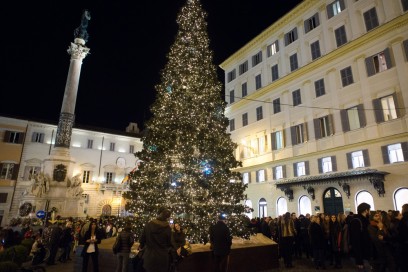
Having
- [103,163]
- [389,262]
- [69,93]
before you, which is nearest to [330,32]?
[389,262]

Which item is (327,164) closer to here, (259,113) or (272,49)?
(259,113)

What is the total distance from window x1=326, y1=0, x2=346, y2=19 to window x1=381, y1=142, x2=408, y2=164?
13556 mm

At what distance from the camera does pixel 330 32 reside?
81.8 feet

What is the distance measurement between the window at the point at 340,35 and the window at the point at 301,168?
11327 mm

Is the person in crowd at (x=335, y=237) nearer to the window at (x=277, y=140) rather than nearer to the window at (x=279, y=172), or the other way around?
the window at (x=279, y=172)

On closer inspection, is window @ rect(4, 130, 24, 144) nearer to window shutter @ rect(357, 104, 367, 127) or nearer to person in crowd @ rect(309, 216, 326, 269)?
person in crowd @ rect(309, 216, 326, 269)

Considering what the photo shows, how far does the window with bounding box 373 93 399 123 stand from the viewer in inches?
749

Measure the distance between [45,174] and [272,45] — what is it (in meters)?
29.1

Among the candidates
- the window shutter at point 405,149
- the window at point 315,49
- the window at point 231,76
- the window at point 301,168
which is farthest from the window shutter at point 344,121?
the window at point 231,76

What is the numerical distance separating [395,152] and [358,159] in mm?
2595

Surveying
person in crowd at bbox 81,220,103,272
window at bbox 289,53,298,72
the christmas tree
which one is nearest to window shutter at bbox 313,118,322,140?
window at bbox 289,53,298,72

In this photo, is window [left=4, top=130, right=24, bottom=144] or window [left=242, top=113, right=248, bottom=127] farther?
window [left=4, top=130, right=24, bottom=144]

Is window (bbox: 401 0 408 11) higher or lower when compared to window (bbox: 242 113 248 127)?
higher

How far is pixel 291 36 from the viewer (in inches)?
1148
